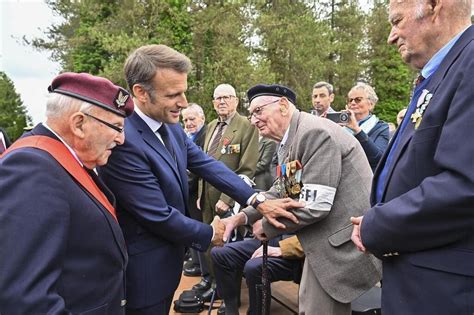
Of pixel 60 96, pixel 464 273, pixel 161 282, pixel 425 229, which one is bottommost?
pixel 161 282

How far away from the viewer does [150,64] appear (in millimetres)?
2408

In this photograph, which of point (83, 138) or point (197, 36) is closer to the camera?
point (83, 138)

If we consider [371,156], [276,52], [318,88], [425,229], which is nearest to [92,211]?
[425,229]

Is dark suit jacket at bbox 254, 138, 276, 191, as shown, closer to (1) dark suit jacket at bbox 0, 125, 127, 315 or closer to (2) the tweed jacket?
(2) the tweed jacket

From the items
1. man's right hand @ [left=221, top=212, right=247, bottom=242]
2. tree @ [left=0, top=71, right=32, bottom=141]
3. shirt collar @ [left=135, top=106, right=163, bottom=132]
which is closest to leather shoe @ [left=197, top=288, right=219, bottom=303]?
man's right hand @ [left=221, top=212, right=247, bottom=242]

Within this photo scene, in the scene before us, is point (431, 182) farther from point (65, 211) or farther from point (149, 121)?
point (149, 121)

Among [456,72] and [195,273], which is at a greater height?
[456,72]

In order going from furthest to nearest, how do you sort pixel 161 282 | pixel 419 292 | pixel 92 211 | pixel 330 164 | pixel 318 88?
pixel 318 88
pixel 330 164
pixel 161 282
pixel 92 211
pixel 419 292

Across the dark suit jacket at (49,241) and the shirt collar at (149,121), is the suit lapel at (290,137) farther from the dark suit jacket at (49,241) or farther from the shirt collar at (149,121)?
the dark suit jacket at (49,241)

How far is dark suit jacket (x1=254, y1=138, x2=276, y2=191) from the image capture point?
18.7 feet

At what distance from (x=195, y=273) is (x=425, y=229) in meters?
4.68

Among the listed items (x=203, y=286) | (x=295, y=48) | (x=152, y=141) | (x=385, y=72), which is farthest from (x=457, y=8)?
(x=385, y=72)

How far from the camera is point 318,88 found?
Answer: 6.31 m

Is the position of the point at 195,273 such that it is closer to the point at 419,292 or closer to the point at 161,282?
the point at 161,282
